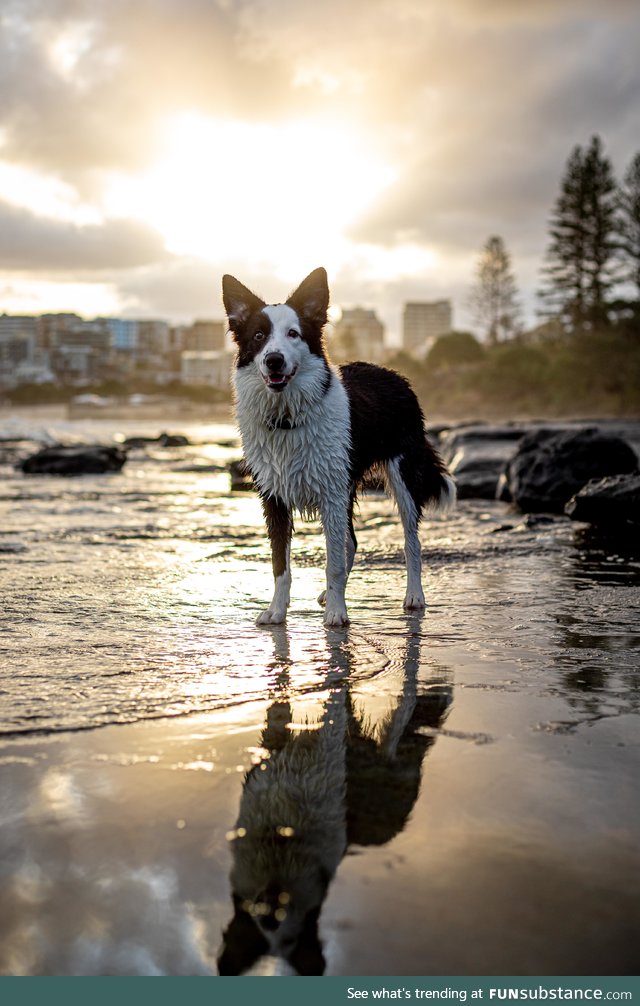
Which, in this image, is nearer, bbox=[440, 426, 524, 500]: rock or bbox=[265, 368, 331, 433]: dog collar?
bbox=[265, 368, 331, 433]: dog collar

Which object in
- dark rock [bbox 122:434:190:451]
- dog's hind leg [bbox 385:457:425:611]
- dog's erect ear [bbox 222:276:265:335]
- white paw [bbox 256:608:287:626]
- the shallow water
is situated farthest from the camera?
dark rock [bbox 122:434:190:451]

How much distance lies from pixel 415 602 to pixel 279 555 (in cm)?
96

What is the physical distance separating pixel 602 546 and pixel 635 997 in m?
6.36

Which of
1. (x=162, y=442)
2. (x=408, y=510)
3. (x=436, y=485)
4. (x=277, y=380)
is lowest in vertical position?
(x=162, y=442)

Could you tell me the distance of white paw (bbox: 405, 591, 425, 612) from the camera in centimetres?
553

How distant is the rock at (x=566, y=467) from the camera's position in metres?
11.0

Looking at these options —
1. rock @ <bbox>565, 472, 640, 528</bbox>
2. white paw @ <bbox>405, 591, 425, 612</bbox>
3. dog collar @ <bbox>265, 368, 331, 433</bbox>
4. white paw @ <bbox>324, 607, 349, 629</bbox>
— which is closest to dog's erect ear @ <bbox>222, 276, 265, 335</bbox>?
dog collar @ <bbox>265, 368, 331, 433</bbox>

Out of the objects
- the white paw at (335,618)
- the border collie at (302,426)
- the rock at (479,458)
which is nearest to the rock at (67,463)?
the rock at (479,458)

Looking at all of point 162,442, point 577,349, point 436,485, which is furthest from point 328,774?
point 577,349

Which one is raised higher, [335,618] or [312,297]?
[312,297]

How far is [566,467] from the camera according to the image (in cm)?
1111

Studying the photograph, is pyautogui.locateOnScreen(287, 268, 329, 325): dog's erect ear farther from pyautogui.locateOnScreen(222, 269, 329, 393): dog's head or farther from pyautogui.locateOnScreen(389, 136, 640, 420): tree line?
pyautogui.locateOnScreen(389, 136, 640, 420): tree line

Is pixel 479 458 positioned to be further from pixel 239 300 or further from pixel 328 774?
pixel 328 774

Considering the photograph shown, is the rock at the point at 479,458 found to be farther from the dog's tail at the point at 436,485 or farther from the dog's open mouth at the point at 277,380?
the dog's open mouth at the point at 277,380
